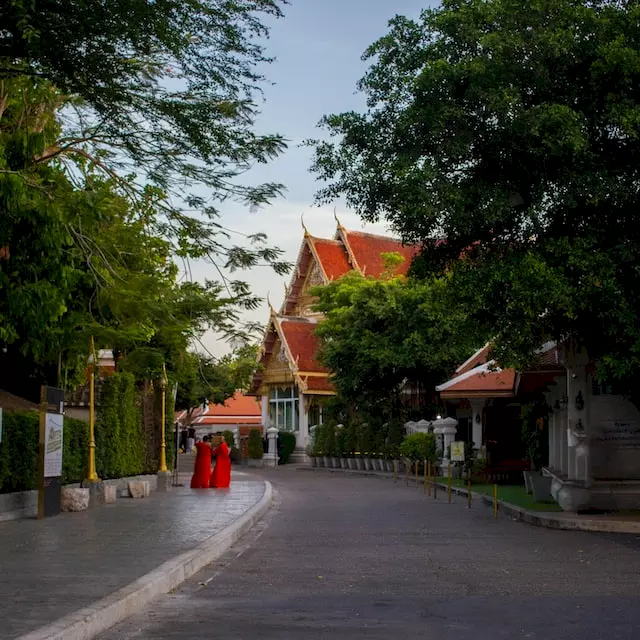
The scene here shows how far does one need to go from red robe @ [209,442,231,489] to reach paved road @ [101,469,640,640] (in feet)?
38.6

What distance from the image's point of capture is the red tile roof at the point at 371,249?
2557 inches

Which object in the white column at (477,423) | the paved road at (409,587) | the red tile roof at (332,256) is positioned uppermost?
the red tile roof at (332,256)

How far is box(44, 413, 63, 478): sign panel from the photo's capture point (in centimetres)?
1908

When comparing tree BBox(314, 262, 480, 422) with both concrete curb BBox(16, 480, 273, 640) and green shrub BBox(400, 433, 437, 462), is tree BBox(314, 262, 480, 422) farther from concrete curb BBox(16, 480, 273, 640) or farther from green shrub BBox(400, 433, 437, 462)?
concrete curb BBox(16, 480, 273, 640)

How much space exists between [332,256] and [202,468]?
3621cm

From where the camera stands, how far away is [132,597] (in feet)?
29.7

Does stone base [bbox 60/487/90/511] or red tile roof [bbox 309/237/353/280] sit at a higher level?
red tile roof [bbox 309/237/353/280]

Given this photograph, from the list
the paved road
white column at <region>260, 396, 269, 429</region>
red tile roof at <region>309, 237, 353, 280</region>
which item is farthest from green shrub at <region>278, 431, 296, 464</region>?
the paved road

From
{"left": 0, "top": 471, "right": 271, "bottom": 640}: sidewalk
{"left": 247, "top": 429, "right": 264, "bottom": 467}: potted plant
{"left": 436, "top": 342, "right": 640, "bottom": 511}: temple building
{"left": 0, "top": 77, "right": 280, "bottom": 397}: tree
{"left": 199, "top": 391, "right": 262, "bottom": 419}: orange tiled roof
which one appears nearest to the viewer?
{"left": 0, "top": 471, "right": 271, "bottom": 640}: sidewalk

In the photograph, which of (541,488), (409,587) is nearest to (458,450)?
(541,488)

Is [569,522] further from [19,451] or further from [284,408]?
[284,408]

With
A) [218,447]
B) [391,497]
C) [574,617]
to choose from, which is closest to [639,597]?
[574,617]

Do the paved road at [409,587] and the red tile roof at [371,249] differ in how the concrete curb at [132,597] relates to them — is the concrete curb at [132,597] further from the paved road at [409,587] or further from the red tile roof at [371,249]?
the red tile roof at [371,249]

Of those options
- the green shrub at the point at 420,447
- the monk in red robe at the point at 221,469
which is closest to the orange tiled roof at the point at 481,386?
the green shrub at the point at 420,447
